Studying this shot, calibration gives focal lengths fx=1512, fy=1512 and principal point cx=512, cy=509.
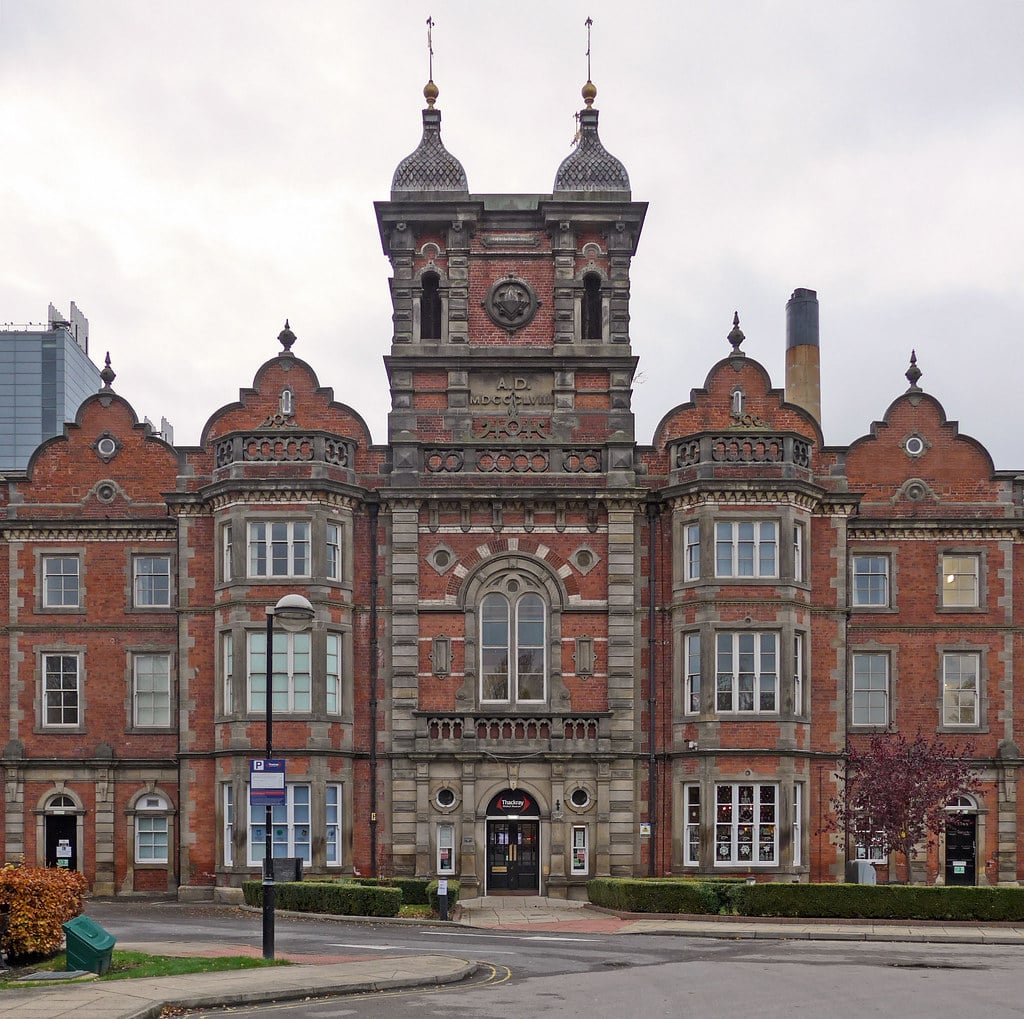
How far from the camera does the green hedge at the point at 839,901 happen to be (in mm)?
33250

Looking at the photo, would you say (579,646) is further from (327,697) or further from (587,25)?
(587,25)

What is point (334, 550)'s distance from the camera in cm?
4219

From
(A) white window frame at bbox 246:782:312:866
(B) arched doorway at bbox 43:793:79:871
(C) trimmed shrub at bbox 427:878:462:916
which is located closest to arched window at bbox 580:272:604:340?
(A) white window frame at bbox 246:782:312:866

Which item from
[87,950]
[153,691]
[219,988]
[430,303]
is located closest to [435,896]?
[153,691]

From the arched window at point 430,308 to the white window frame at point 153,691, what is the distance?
12.2 m

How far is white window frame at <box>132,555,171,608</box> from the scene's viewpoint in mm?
44156

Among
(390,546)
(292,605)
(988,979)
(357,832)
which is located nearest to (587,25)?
(390,546)

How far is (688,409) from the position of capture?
4419 centimetres

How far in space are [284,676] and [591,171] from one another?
1749 cm

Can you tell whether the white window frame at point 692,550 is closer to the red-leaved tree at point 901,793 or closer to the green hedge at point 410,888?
the red-leaved tree at point 901,793

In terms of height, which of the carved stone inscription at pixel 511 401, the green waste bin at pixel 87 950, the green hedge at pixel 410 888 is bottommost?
the green hedge at pixel 410 888

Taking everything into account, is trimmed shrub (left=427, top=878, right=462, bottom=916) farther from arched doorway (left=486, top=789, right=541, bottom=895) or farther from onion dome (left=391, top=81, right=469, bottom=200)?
onion dome (left=391, top=81, right=469, bottom=200)

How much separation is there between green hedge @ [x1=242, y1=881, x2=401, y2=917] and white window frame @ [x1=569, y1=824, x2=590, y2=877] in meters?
7.44

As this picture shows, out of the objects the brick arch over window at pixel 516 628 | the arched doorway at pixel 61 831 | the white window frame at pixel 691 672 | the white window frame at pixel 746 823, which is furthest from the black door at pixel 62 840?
the white window frame at pixel 746 823
